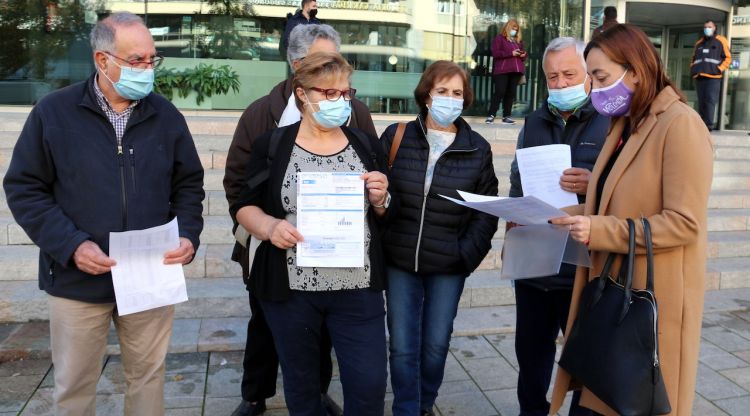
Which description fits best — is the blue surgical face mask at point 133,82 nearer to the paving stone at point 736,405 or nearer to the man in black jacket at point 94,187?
the man in black jacket at point 94,187

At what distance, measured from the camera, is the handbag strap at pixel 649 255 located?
210 cm

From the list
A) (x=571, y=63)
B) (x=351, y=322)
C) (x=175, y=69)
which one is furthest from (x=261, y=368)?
(x=175, y=69)

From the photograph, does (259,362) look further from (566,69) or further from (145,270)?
(566,69)

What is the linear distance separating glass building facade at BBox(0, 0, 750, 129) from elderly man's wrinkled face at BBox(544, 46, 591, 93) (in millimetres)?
8238

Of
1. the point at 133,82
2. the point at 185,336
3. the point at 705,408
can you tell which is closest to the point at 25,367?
the point at 185,336

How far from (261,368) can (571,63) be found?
7.38 ft

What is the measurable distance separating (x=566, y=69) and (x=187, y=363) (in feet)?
9.72

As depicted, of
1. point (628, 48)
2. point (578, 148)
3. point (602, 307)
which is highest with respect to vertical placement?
point (628, 48)

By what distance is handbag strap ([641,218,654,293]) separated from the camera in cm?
210

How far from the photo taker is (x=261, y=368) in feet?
11.2

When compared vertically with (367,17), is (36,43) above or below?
below

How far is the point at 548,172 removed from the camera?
2.80 meters

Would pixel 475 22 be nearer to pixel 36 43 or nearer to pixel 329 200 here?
pixel 36 43

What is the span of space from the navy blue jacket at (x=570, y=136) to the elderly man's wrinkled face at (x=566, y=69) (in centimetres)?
13
